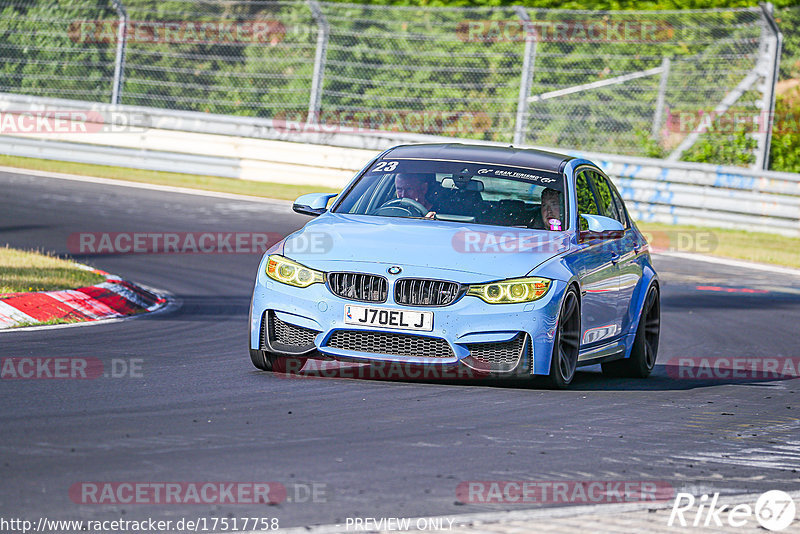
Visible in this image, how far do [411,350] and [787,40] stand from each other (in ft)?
56.2

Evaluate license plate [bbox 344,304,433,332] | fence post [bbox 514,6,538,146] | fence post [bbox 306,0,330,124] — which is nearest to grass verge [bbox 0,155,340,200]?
fence post [bbox 306,0,330,124]

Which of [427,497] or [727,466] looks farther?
[727,466]

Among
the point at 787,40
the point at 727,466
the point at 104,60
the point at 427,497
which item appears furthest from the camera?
the point at 104,60

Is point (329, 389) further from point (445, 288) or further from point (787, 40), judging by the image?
point (787, 40)

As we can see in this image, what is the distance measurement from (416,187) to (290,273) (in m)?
1.36

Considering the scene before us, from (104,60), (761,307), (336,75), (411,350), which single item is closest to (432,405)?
(411,350)

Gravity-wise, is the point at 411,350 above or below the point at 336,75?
below

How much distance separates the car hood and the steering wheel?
196 millimetres

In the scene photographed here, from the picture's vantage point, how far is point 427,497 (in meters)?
5.38

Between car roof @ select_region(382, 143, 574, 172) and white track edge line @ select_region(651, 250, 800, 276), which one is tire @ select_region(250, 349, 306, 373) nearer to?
car roof @ select_region(382, 143, 574, 172)

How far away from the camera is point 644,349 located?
1008 centimetres

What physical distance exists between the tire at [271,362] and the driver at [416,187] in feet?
4.34

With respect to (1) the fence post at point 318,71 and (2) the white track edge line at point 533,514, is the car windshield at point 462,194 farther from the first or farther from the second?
(1) the fence post at point 318,71

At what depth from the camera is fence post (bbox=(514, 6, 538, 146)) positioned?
23156 mm
